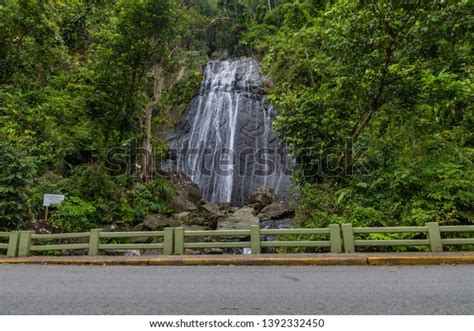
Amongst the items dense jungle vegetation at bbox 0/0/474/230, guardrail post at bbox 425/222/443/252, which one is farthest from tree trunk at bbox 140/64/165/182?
guardrail post at bbox 425/222/443/252

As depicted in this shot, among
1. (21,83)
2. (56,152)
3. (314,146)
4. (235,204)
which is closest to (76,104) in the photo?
(56,152)

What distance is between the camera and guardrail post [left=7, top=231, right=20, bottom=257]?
30.0 feet

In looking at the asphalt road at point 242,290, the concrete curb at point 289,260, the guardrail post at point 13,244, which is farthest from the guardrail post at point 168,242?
the guardrail post at point 13,244

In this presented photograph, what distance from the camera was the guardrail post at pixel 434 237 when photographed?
8.15 m

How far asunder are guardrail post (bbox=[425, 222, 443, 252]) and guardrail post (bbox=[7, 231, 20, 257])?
11.0 metres

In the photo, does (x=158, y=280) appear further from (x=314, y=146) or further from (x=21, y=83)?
(x=21, y=83)

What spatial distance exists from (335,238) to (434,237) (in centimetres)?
237

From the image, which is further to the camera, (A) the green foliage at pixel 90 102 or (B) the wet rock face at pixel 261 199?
(B) the wet rock face at pixel 261 199

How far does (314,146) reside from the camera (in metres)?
12.2

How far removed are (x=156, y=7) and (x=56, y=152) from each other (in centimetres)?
790

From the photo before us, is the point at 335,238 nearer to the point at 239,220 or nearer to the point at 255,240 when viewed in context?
the point at 255,240

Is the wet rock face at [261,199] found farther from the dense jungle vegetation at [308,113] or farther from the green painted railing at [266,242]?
the green painted railing at [266,242]

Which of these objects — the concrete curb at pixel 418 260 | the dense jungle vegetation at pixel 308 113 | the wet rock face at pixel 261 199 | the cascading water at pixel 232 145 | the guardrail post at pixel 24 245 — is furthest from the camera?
the cascading water at pixel 232 145

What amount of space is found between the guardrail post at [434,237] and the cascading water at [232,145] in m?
11.2
